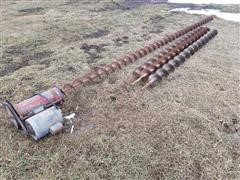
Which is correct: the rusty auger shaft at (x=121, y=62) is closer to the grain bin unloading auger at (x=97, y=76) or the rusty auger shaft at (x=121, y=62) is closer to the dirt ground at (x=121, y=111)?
the grain bin unloading auger at (x=97, y=76)

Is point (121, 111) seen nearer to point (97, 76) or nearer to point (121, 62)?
point (97, 76)

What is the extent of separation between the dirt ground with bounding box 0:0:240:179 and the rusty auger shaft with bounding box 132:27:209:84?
0.37 m

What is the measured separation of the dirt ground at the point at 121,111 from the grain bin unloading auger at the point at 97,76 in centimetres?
18

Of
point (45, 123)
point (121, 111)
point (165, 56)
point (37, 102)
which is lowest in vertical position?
point (121, 111)

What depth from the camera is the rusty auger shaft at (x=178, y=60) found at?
6260 millimetres

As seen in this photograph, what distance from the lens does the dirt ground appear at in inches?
165

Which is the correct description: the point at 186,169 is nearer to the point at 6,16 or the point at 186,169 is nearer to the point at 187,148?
the point at 187,148

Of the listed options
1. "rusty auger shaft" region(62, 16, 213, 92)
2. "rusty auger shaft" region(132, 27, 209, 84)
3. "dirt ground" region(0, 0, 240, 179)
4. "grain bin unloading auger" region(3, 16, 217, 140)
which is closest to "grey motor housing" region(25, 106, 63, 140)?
"grain bin unloading auger" region(3, 16, 217, 140)

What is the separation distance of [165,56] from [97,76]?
6.14 ft

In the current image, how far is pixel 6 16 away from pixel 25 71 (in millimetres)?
5943

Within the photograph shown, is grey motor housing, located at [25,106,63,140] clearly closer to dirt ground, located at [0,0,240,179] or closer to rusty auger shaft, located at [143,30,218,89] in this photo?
dirt ground, located at [0,0,240,179]

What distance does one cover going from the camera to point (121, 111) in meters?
5.34

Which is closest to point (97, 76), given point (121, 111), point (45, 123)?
point (121, 111)

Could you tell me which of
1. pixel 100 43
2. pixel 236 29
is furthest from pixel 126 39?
pixel 236 29
